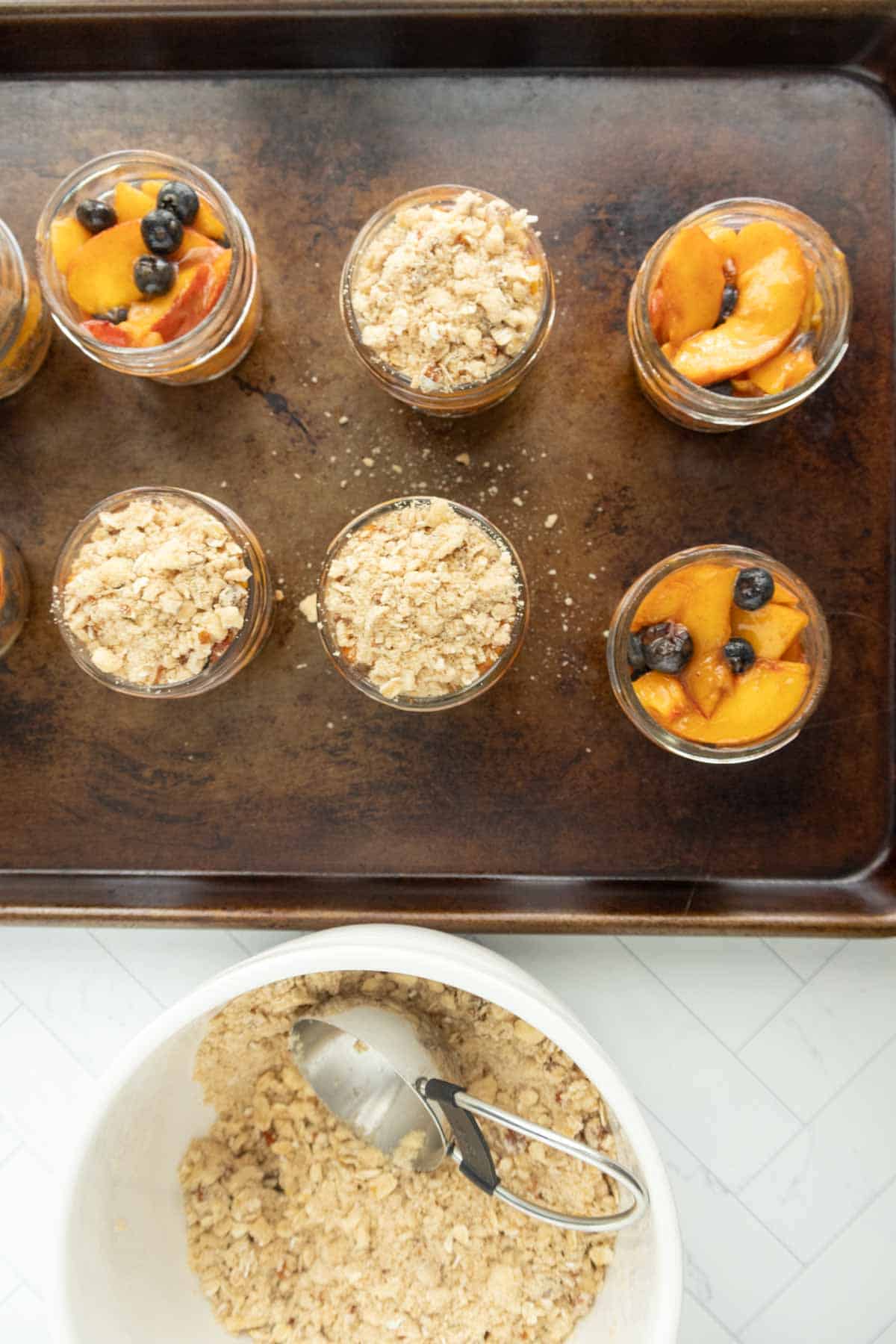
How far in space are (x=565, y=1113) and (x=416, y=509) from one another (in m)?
0.91

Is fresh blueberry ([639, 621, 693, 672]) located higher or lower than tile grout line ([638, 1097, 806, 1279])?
higher

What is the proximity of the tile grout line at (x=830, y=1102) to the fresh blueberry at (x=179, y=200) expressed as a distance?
163 cm

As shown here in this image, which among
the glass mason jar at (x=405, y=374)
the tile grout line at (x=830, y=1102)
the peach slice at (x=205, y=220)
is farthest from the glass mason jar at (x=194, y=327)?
the tile grout line at (x=830, y=1102)

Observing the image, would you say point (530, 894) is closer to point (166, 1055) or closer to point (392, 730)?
point (392, 730)

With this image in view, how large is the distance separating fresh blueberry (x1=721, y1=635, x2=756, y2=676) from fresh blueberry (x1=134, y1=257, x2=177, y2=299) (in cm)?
87

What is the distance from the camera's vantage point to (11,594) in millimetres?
1326

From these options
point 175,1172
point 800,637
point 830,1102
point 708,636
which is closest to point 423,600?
point 708,636

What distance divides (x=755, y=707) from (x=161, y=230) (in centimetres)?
98

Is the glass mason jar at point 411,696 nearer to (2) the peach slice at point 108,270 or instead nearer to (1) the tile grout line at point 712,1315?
(2) the peach slice at point 108,270

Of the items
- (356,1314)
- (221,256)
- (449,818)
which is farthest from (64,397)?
(356,1314)

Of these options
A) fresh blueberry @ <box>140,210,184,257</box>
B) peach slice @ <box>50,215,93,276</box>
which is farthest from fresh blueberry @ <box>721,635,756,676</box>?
peach slice @ <box>50,215,93,276</box>

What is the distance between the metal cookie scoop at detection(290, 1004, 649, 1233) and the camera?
4.33ft

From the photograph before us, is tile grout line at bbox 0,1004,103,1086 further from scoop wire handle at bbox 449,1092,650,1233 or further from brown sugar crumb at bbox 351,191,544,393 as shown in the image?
brown sugar crumb at bbox 351,191,544,393

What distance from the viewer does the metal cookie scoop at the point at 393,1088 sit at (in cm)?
132
